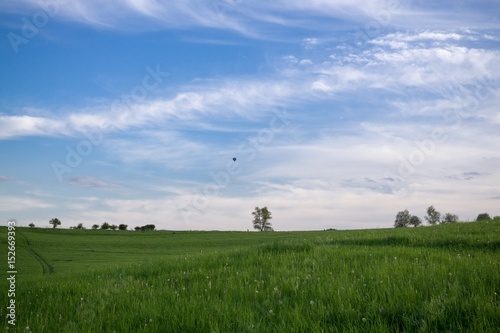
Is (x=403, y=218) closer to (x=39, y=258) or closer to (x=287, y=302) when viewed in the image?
(x=39, y=258)

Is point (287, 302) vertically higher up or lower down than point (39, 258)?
higher up

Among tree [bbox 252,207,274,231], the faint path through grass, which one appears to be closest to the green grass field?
the faint path through grass

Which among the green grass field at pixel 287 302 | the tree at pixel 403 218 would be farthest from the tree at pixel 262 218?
the green grass field at pixel 287 302

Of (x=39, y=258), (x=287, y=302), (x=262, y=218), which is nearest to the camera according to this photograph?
(x=287, y=302)

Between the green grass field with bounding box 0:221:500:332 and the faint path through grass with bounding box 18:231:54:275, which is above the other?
the green grass field with bounding box 0:221:500:332

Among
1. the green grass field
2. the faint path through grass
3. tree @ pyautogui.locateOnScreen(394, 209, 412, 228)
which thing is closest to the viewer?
the green grass field

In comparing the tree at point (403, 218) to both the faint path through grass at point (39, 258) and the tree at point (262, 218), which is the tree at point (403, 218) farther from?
the faint path through grass at point (39, 258)

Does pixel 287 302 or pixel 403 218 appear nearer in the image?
pixel 287 302

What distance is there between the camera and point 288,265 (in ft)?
35.3

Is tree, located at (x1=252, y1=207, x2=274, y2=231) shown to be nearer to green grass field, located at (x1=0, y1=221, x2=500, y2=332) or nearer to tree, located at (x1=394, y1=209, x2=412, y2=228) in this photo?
tree, located at (x1=394, y1=209, x2=412, y2=228)

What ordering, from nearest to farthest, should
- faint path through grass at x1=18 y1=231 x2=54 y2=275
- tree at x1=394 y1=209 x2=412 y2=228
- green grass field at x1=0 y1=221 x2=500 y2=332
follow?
green grass field at x1=0 y1=221 x2=500 y2=332, faint path through grass at x1=18 y1=231 x2=54 y2=275, tree at x1=394 y1=209 x2=412 y2=228

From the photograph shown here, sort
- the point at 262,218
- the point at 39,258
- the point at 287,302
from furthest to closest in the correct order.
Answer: the point at 262,218 → the point at 39,258 → the point at 287,302

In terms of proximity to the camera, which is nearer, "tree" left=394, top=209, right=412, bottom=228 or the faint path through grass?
the faint path through grass

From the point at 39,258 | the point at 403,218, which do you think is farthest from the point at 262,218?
the point at 39,258
